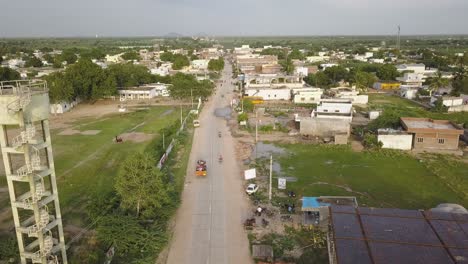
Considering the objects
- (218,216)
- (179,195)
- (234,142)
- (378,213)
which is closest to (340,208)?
(378,213)

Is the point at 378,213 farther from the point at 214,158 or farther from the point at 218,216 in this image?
the point at 214,158

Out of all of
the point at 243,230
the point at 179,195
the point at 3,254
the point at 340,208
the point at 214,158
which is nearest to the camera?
the point at 3,254

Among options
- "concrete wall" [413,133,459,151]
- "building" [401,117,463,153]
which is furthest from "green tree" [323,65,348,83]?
"concrete wall" [413,133,459,151]

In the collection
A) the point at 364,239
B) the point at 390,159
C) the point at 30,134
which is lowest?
the point at 390,159

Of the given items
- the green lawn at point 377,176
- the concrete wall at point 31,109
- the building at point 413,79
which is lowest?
the green lawn at point 377,176

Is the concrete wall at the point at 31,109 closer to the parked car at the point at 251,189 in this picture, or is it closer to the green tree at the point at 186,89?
the parked car at the point at 251,189

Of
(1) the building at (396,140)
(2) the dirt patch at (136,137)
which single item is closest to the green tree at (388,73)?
(1) the building at (396,140)
